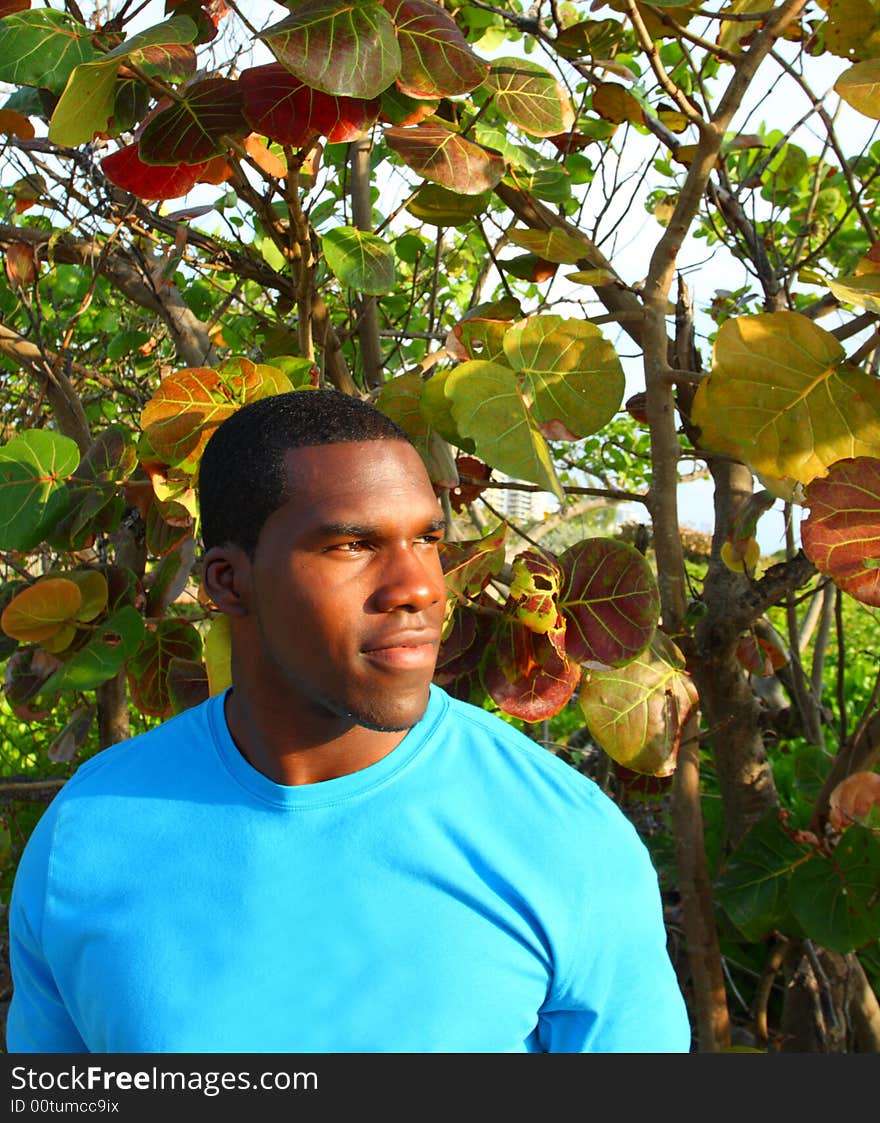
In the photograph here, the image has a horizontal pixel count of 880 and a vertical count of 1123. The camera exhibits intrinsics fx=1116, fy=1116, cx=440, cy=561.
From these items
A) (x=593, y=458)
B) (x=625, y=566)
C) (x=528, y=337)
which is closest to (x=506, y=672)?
(x=625, y=566)

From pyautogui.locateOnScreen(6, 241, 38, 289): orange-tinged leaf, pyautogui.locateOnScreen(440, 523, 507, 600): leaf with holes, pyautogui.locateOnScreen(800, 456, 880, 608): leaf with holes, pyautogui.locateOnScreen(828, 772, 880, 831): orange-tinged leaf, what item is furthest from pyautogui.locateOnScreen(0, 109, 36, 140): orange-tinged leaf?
pyautogui.locateOnScreen(828, 772, 880, 831): orange-tinged leaf

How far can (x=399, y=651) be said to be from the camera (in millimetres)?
942

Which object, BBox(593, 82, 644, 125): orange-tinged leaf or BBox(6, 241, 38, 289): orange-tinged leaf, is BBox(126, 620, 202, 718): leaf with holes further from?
BBox(593, 82, 644, 125): orange-tinged leaf

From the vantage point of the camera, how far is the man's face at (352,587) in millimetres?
945

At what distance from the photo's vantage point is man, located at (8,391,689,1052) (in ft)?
3.00

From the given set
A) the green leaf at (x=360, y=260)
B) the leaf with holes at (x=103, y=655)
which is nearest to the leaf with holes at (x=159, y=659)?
the leaf with holes at (x=103, y=655)

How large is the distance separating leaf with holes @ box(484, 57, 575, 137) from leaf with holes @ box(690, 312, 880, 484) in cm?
52

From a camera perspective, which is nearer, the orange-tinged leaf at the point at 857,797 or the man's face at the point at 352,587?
the man's face at the point at 352,587

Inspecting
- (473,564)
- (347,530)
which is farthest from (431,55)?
(347,530)

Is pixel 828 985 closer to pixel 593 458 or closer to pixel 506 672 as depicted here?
pixel 506 672

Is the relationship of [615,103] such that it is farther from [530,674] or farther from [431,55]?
[530,674]

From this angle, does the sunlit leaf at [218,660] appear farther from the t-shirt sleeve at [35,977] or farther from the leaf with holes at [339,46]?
the leaf with holes at [339,46]

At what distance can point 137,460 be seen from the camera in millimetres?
1687

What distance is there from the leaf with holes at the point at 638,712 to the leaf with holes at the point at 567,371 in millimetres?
309
